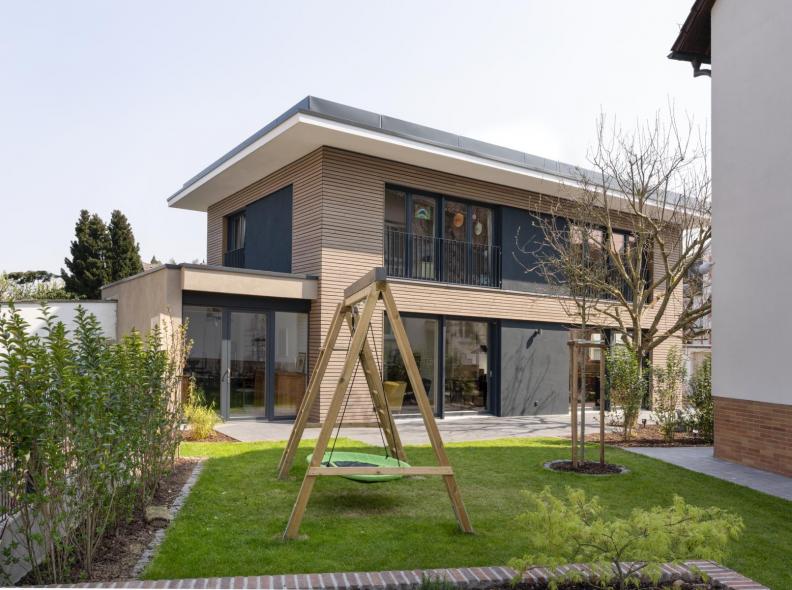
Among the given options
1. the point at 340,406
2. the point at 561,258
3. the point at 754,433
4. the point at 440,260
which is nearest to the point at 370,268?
the point at 440,260

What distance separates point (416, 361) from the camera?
14.4 metres

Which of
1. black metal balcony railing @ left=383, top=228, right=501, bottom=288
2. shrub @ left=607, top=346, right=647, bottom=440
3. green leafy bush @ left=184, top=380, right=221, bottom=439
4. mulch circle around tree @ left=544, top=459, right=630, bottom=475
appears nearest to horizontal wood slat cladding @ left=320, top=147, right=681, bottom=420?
black metal balcony railing @ left=383, top=228, right=501, bottom=288

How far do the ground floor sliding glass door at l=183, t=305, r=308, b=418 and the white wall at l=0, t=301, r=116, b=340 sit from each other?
2.17 meters

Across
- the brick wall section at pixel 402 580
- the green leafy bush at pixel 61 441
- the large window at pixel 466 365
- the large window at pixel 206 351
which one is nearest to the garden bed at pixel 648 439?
the large window at pixel 466 365

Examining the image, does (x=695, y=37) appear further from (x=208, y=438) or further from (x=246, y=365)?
(x=208, y=438)

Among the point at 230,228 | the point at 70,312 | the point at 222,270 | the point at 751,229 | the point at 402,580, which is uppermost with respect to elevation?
the point at 230,228

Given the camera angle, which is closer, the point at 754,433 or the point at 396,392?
the point at 754,433

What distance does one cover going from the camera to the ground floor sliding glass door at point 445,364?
14.4m

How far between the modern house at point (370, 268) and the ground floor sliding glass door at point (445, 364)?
4 cm

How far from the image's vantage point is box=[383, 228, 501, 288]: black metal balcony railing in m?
14.5

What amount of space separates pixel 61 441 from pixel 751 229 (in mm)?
9008

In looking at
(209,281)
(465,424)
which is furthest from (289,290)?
(465,424)

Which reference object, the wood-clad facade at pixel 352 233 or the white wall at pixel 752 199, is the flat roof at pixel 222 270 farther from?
the white wall at pixel 752 199

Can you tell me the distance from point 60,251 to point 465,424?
23.0 metres
